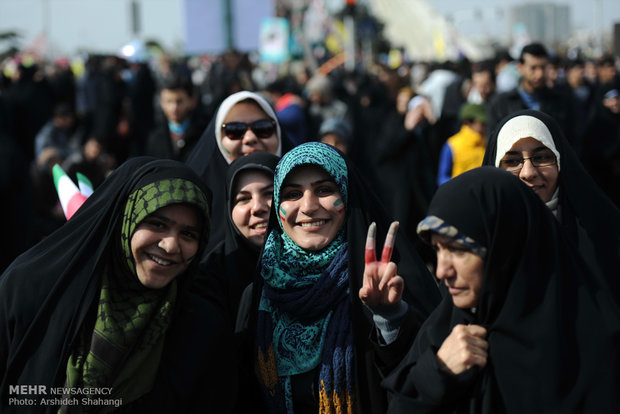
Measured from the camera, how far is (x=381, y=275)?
9.04 ft

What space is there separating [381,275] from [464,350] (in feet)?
1.46

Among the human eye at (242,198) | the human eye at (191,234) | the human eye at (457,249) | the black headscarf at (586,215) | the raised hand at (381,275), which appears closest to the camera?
the human eye at (457,249)

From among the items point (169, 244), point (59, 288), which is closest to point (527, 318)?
point (169, 244)

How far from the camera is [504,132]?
3.73 m

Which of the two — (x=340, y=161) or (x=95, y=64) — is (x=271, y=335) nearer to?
(x=340, y=161)

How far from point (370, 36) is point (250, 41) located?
26.5 metres

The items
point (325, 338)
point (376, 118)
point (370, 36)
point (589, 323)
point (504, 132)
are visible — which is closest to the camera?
point (589, 323)

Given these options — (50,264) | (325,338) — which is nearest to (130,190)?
(50,264)

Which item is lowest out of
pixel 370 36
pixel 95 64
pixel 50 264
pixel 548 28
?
pixel 50 264

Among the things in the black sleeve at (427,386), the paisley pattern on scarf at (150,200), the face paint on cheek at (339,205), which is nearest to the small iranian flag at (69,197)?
the paisley pattern on scarf at (150,200)

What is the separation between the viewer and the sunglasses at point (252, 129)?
4859 millimetres

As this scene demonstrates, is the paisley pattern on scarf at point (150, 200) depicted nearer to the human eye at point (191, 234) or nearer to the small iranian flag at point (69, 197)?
the human eye at point (191, 234)

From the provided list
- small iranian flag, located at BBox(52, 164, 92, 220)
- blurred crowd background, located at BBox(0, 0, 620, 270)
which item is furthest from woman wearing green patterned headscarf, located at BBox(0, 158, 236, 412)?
blurred crowd background, located at BBox(0, 0, 620, 270)

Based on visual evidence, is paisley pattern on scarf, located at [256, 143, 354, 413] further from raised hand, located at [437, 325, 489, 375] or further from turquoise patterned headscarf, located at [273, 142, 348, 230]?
raised hand, located at [437, 325, 489, 375]
